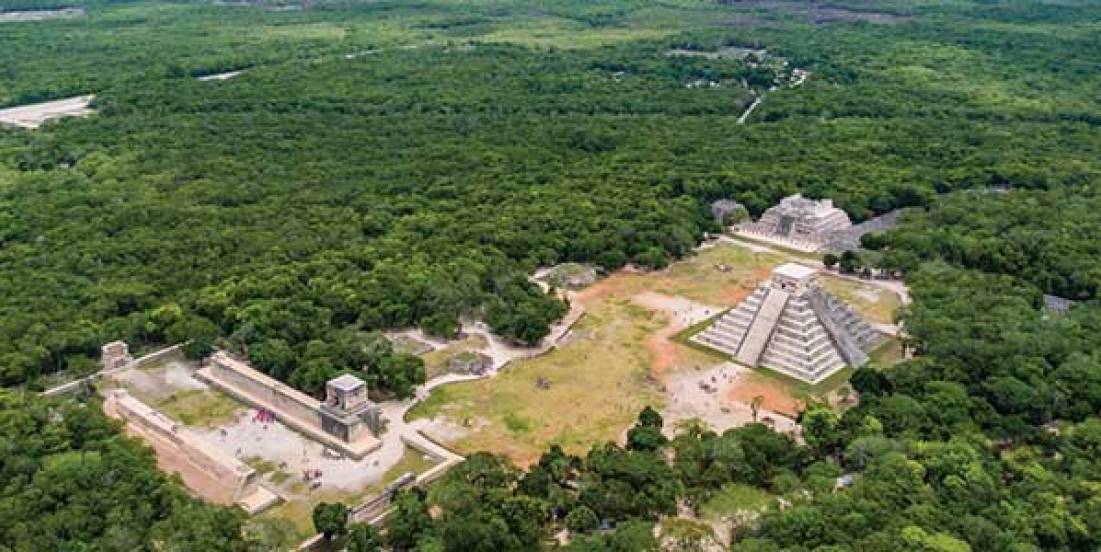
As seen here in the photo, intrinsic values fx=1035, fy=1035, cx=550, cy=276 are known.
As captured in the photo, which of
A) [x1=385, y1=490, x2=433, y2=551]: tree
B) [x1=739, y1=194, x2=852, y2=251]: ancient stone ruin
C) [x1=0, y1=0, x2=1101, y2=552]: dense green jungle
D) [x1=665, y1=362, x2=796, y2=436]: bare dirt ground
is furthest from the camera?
[x1=739, y1=194, x2=852, y2=251]: ancient stone ruin

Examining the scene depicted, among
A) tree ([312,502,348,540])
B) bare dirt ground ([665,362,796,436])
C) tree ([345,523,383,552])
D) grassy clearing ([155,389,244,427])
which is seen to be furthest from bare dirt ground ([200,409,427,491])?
bare dirt ground ([665,362,796,436])

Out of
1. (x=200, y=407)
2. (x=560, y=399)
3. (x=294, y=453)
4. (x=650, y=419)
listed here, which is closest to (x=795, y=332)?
(x=650, y=419)

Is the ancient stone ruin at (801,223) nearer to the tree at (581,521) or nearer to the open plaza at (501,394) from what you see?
the open plaza at (501,394)

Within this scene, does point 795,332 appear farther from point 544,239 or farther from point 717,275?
point 544,239

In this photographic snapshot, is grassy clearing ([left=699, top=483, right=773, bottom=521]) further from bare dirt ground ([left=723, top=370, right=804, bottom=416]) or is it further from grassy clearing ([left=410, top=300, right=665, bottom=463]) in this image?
bare dirt ground ([left=723, top=370, right=804, bottom=416])

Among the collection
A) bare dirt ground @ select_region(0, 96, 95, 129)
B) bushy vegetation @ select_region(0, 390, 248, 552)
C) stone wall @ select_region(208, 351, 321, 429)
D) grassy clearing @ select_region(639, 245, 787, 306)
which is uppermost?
bushy vegetation @ select_region(0, 390, 248, 552)

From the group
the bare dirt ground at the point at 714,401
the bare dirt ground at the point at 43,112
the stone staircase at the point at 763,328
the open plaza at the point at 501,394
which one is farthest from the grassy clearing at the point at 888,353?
the bare dirt ground at the point at 43,112

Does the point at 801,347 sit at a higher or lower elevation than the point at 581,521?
lower
